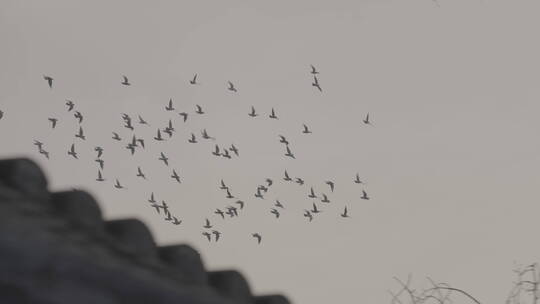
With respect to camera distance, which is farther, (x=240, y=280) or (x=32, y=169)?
(x=240, y=280)

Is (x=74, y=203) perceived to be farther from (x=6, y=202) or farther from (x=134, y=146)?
(x=134, y=146)

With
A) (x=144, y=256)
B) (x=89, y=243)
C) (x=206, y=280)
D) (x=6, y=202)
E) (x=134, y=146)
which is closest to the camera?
(x=6, y=202)

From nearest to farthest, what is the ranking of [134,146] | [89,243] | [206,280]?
[89,243] < [206,280] < [134,146]

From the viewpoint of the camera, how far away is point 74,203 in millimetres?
9992

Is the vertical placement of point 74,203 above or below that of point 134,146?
below

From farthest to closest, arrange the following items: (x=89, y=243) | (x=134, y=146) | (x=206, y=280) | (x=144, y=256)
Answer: (x=134, y=146) < (x=206, y=280) < (x=144, y=256) < (x=89, y=243)

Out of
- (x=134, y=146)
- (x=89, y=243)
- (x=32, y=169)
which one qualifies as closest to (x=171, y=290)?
(x=89, y=243)

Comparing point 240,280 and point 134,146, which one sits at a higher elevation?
point 134,146

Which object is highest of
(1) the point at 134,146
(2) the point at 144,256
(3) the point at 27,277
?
(1) the point at 134,146

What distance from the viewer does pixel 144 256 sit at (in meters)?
10.6

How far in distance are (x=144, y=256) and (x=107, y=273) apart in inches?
28.2

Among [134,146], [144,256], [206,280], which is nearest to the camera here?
[144,256]

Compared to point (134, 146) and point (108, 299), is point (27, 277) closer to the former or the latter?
point (108, 299)

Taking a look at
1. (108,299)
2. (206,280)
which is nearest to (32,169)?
(108,299)
